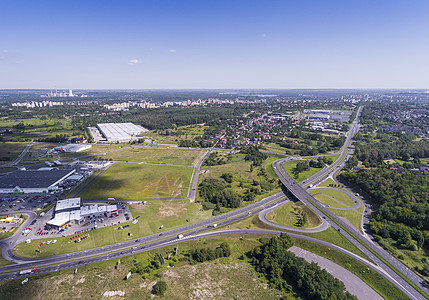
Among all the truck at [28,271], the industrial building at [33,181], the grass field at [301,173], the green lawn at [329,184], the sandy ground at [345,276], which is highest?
the industrial building at [33,181]

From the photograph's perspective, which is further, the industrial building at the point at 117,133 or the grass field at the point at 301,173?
the industrial building at the point at 117,133

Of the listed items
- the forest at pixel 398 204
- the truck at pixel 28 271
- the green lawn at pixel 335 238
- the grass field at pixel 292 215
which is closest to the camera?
the truck at pixel 28 271

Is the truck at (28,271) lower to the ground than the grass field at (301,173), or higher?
lower

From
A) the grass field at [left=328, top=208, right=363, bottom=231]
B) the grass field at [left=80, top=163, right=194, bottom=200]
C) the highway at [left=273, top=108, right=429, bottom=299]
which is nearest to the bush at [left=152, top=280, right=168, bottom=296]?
the grass field at [left=80, top=163, right=194, bottom=200]

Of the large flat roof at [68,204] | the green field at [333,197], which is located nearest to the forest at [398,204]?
the green field at [333,197]

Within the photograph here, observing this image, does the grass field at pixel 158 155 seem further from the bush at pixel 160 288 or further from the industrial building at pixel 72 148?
the bush at pixel 160 288

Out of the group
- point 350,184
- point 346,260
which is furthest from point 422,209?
point 346,260
